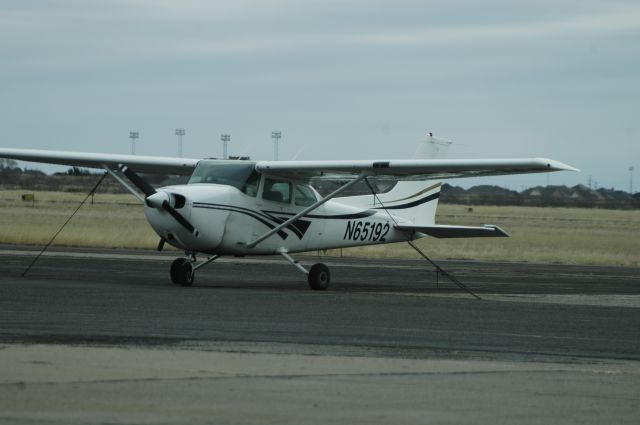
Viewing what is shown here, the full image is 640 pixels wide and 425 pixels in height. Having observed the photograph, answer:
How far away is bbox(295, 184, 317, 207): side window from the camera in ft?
Result: 82.7

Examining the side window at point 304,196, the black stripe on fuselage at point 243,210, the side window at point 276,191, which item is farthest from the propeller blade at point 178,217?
the side window at point 304,196

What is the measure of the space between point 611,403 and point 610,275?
2303 cm

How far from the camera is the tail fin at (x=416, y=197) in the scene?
2750cm

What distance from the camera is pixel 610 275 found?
107 ft

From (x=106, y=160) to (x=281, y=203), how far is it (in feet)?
14.1

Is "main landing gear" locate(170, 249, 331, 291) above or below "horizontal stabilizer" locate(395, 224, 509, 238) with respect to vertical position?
below

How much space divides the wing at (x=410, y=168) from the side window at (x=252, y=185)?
176 millimetres

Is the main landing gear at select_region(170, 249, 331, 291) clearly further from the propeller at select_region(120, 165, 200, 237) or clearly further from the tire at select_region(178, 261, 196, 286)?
the propeller at select_region(120, 165, 200, 237)

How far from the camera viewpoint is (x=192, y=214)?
74.3ft

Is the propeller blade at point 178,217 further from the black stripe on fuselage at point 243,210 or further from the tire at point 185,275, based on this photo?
the tire at point 185,275

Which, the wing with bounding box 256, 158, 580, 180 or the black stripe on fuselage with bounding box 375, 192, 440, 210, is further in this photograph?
the black stripe on fuselage with bounding box 375, 192, 440, 210

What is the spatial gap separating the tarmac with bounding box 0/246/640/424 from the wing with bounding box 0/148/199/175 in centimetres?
319

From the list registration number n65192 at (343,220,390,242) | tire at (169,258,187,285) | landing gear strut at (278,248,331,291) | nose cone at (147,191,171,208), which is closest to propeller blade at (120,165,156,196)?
nose cone at (147,191,171,208)

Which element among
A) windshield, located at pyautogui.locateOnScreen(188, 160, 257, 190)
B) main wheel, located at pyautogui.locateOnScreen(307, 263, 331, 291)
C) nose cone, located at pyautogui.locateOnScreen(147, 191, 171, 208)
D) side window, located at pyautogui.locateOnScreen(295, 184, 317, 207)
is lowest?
main wheel, located at pyautogui.locateOnScreen(307, 263, 331, 291)
